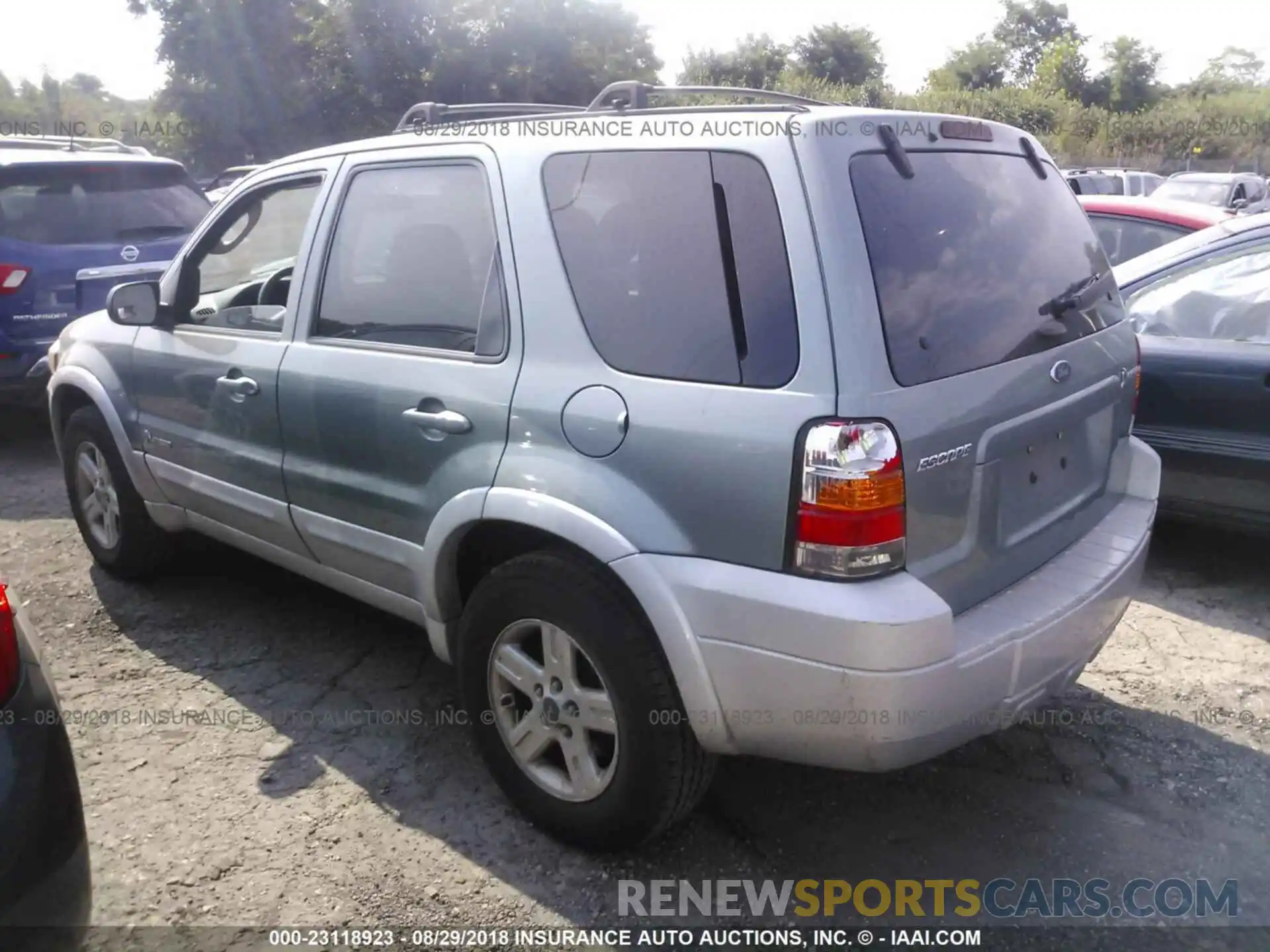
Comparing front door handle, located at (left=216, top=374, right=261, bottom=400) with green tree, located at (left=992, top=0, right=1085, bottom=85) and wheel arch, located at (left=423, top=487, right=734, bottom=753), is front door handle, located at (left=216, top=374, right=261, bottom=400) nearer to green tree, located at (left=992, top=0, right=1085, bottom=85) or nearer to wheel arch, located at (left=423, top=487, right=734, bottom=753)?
wheel arch, located at (left=423, top=487, right=734, bottom=753)

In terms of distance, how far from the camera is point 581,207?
263 centimetres

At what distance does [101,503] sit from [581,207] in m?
3.01

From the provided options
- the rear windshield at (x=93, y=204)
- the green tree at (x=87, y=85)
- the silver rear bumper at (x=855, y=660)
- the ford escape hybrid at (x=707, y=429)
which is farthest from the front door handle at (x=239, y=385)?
the green tree at (x=87, y=85)

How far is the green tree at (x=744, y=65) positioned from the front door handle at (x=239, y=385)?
41900 mm

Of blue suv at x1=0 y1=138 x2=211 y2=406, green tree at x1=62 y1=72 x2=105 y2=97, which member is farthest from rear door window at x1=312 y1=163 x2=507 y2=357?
green tree at x1=62 y1=72 x2=105 y2=97

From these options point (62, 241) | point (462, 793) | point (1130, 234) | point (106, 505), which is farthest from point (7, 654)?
point (1130, 234)

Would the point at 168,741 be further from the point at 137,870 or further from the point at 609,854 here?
the point at 609,854

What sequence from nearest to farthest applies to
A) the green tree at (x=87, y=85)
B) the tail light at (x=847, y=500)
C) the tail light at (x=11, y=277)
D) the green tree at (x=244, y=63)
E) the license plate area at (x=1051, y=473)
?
the tail light at (x=847, y=500) → the license plate area at (x=1051, y=473) → the tail light at (x=11, y=277) → the green tree at (x=244, y=63) → the green tree at (x=87, y=85)

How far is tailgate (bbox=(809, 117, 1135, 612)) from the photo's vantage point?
2238 mm

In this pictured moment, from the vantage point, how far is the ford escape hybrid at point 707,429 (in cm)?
222

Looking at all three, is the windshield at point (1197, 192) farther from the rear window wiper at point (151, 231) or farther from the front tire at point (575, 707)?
the front tire at point (575, 707)

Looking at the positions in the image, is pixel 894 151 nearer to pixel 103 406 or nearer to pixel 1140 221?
pixel 103 406

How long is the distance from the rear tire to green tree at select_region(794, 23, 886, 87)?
1972 inches

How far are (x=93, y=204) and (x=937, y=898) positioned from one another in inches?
249
